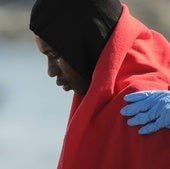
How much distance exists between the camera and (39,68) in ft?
20.4

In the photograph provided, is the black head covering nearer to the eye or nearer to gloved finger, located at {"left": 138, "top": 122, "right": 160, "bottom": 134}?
the eye

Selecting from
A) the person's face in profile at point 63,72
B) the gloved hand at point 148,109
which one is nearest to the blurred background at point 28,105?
the person's face in profile at point 63,72

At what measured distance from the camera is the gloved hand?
2.40 meters

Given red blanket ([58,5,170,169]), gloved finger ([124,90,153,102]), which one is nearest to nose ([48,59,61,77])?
red blanket ([58,5,170,169])

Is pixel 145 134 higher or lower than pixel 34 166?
higher

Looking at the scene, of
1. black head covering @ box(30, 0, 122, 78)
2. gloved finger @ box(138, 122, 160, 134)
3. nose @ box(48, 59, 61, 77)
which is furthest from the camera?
nose @ box(48, 59, 61, 77)

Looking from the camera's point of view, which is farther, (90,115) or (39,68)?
(39,68)

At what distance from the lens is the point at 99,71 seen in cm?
247

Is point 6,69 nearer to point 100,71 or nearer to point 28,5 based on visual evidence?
point 28,5

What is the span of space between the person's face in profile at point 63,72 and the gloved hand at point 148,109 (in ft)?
0.70

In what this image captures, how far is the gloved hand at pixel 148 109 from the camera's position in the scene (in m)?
2.40

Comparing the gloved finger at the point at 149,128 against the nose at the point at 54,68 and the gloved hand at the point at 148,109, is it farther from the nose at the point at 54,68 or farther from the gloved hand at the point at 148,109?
the nose at the point at 54,68

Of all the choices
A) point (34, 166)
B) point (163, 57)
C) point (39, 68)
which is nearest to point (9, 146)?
point (34, 166)

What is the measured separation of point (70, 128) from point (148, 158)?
11.5 inches
